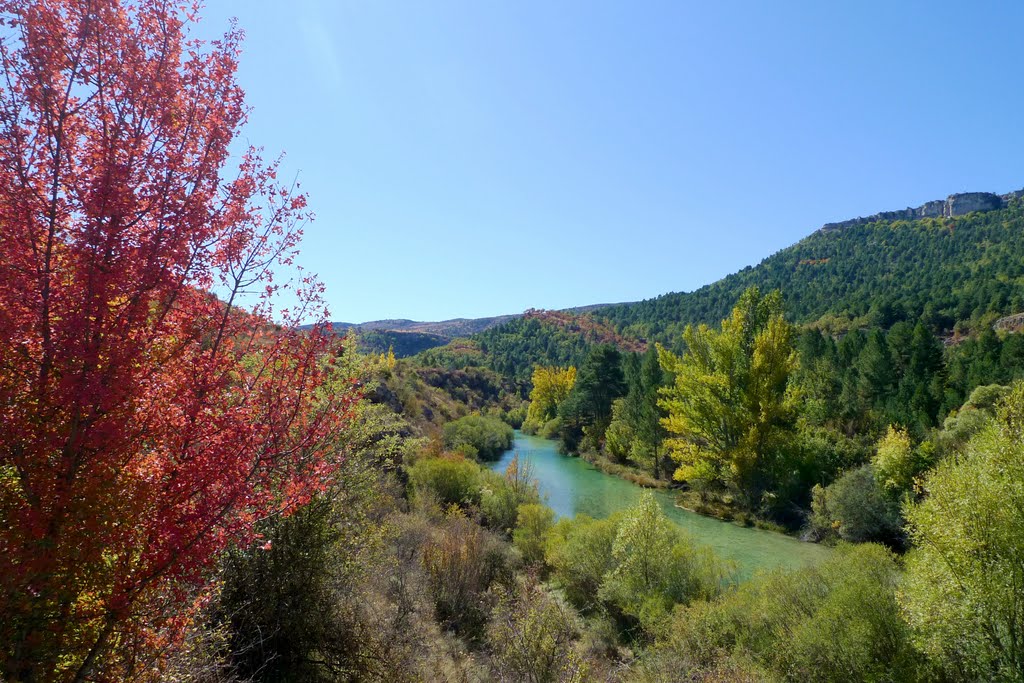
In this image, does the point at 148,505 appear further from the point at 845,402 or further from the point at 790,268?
the point at 790,268

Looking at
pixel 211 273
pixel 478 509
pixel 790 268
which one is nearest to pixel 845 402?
pixel 478 509

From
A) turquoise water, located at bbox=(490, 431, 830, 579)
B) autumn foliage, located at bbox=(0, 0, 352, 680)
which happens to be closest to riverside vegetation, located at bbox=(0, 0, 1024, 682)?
autumn foliage, located at bbox=(0, 0, 352, 680)

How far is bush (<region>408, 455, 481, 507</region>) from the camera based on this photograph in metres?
21.0

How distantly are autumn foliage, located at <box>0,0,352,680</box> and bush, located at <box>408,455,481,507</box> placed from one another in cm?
1709

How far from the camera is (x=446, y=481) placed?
70.3 ft

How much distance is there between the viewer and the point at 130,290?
349 cm

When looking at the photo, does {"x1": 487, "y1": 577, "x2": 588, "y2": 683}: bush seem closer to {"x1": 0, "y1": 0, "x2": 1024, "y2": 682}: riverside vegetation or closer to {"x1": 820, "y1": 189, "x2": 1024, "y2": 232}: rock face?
{"x1": 0, "y1": 0, "x2": 1024, "y2": 682}: riverside vegetation

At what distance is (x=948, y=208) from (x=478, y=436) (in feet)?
616

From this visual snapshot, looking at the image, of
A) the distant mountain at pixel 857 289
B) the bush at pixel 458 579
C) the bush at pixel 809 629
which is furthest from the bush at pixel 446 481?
the distant mountain at pixel 857 289

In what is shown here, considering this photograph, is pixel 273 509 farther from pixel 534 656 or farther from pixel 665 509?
pixel 665 509

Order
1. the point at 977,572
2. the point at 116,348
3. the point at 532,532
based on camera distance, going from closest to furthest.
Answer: the point at 116,348
the point at 977,572
the point at 532,532

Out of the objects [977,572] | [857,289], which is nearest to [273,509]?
[977,572]

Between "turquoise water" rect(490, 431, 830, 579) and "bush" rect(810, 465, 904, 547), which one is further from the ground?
"bush" rect(810, 465, 904, 547)

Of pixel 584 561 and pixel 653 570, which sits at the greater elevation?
pixel 653 570
